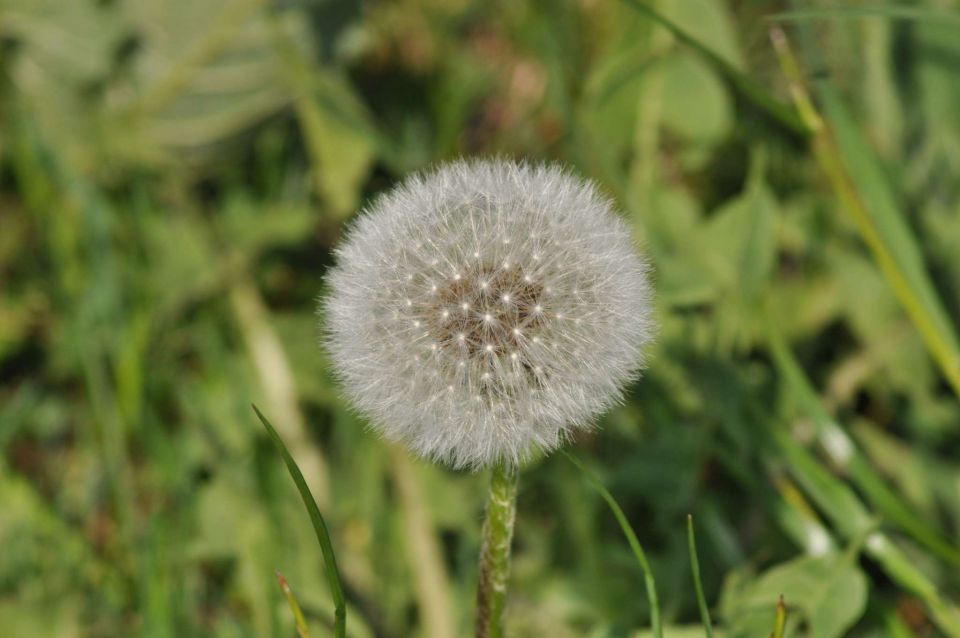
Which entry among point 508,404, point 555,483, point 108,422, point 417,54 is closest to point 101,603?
point 108,422

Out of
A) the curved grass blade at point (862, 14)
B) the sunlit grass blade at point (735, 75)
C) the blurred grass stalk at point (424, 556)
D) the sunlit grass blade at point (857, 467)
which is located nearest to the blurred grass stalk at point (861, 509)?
the sunlit grass blade at point (857, 467)

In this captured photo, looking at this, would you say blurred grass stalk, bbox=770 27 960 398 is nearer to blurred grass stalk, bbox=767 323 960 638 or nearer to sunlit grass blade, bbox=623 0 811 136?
sunlit grass blade, bbox=623 0 811 136

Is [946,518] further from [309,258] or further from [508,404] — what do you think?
[309,258]

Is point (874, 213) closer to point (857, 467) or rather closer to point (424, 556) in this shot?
point (857, 467)

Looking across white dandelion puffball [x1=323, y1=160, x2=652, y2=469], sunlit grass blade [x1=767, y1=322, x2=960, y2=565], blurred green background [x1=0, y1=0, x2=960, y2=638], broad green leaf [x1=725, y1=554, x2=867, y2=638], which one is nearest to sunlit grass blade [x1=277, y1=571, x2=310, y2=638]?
white dandelion puffball [x1=323, y1=160, x2=652, y2=469]

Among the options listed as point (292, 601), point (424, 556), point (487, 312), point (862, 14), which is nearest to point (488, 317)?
point (487, 312)

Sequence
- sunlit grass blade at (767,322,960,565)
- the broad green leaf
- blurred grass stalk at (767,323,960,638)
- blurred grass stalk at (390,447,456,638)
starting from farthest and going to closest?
blurred grass stalk at (390,447,456,638) < sunlit grass blade at (767,322,960,565) < blurred grass stalk at (767,323,960,638) < the broad green leaf

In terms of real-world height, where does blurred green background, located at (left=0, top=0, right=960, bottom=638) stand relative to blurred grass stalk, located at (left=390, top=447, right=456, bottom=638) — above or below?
above
